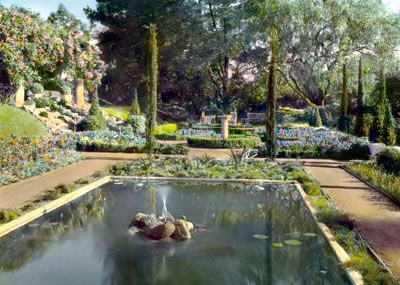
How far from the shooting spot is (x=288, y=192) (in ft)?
37.7

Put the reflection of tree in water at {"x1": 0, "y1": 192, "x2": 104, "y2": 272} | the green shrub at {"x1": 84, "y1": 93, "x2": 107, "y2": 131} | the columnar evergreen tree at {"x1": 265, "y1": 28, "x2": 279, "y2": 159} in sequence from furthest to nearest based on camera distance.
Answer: the green shrub at {"x1": 84, "y1": 93, "x2": 107, "y2": 131} < the columnar evergreen tree at {"x1": 265, "y1": 28, "x2": 279, "y2": 159} < the reflection of tree in water at {"x1": 0, "y1": 192, "x2": 104, "y2": 272}

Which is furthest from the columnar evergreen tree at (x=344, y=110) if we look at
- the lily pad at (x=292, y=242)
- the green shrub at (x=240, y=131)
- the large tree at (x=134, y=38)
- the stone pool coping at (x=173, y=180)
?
the lily pad at (x=292, y=242)

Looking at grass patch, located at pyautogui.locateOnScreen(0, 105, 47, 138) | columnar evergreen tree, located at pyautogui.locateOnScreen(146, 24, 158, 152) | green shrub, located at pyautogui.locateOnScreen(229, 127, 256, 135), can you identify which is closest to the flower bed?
columnar evergreen tree, located at pyautogui.locateOnScreen(146, 24, 158, 152)

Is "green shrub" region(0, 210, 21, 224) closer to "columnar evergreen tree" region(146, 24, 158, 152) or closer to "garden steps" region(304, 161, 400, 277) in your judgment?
"garden steps" region(304, 161, 400, 277)

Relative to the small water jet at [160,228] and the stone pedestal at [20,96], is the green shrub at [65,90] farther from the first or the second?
the small water jet at [160,228]

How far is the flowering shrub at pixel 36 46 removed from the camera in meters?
18.4

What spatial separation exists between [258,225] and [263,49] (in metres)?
34.2

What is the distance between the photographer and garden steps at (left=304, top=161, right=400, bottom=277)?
6.52 metres

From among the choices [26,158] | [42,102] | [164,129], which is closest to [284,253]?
[26,158]

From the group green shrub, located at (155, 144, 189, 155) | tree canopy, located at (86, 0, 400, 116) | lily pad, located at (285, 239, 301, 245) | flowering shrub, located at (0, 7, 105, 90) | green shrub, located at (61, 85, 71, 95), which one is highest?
tree canopy, located at (86, 0, 400, 116)

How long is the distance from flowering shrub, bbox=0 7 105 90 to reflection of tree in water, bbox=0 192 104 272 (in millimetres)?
10760

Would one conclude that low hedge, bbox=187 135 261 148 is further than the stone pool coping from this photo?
Yes

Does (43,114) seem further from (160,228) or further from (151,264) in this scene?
(151,264)

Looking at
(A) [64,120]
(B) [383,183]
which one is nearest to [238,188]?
(B) [383,183]
